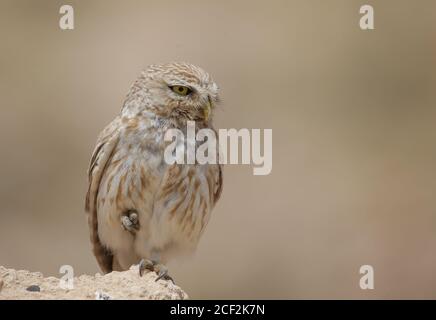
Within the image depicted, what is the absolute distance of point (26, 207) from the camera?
1891 cm

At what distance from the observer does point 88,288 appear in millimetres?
7168

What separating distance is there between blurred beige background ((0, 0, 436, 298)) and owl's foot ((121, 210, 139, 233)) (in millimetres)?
7848

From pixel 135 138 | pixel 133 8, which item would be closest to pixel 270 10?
pixel 133 8

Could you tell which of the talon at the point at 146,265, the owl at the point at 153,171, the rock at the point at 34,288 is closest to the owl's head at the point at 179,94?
the owl at the point at 153,171

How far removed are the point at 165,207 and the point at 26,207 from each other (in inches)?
427

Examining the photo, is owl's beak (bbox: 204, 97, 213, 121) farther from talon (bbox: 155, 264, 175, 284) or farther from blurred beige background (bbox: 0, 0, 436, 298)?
blurred beige background (bbox: 0, 0, 436, 298)

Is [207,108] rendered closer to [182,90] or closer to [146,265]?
[182,90]

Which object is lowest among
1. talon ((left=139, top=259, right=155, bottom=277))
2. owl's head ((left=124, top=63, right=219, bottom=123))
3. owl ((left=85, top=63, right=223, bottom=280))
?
talon ((left=139, top=259, right=155, bottom=277))

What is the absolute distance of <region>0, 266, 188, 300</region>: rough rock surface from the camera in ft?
23.1

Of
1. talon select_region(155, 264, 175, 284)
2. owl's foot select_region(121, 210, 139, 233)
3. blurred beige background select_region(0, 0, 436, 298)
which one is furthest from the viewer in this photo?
blurred beige background select_region(0, 0, 436, 298)

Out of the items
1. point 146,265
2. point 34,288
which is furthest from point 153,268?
point 34,288

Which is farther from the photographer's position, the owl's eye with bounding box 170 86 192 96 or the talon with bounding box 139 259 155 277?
the owl's eye with bounding box 170 86 192 96

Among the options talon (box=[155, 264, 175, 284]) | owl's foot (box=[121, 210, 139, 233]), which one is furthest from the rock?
owl's foot (box=[121, 210, 139, 233])

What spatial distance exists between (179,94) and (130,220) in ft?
3.52
